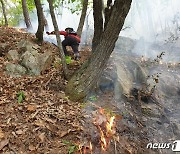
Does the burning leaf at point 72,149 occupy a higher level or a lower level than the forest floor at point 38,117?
lower

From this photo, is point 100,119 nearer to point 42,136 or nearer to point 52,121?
point 52,121

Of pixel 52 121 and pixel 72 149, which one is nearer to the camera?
pixel 72 149

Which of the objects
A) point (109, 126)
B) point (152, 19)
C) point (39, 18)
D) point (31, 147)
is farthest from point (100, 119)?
point (152, 19)

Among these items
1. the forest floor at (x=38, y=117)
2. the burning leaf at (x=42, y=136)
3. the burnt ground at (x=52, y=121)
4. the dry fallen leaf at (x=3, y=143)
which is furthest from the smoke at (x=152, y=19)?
the dry fallen leaf at (x=3, y=143)

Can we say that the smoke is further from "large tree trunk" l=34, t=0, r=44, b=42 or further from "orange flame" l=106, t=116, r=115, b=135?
"orange flame" l=106, t=116, r=115, b=135

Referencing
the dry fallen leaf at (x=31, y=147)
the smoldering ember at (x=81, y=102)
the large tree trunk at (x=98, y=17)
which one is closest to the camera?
the dry fallen leaf at (x=31, y=147)

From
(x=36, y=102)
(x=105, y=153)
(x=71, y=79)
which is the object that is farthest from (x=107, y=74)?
(x=105, y=153)

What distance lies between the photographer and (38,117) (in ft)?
16.9

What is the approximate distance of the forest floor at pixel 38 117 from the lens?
452 centimetres

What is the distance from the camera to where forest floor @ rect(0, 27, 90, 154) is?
4520 millimetres

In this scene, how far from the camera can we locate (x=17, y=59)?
294 inches

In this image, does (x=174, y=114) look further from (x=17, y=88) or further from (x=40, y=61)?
(x=17, y=88)

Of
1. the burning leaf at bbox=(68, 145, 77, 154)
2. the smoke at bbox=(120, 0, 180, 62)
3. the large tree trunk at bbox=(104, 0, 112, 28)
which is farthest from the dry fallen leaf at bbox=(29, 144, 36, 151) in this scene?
the smoke at bbox=(120, 0, 180, 62)

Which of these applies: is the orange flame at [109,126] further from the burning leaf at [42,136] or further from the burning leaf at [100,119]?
the burning leaf at [42,136]
